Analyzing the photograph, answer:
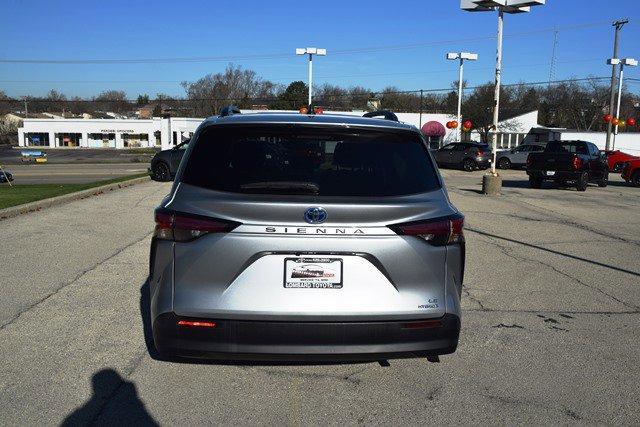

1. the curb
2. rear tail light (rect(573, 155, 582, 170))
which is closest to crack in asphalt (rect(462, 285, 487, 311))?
the curb

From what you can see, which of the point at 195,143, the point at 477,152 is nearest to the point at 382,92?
the point at 477,152

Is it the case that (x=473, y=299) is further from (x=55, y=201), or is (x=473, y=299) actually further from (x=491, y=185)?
(x=491, y=185)

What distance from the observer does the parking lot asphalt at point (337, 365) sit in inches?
138

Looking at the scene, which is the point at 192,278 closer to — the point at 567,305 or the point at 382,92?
the point at 567,305

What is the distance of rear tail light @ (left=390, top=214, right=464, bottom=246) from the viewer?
3.30 meters

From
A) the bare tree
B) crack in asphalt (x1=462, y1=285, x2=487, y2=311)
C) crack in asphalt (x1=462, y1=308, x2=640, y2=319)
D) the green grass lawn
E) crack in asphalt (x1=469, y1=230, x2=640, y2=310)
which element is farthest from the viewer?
the bare tree

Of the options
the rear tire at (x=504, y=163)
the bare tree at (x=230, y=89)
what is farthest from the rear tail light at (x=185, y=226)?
the bare tree at (x=230, y=89)

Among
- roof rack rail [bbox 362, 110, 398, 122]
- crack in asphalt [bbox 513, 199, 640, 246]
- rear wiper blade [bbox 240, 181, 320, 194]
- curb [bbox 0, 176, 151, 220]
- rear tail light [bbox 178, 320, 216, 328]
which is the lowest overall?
crack in asphalt [bbox 513, 199, 640, 246]

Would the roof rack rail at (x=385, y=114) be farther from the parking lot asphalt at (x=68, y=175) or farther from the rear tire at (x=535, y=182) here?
the parking lot asphalt at (x=68, y=175)

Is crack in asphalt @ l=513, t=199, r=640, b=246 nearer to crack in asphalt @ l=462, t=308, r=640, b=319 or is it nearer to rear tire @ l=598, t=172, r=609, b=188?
crack in asphalt @ l=462, t=308, r=640, b=319

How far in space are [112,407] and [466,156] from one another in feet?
109

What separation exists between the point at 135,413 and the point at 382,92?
7375 centimetres

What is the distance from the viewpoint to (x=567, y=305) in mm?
5867

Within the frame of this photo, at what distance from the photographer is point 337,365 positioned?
13.9 ft
